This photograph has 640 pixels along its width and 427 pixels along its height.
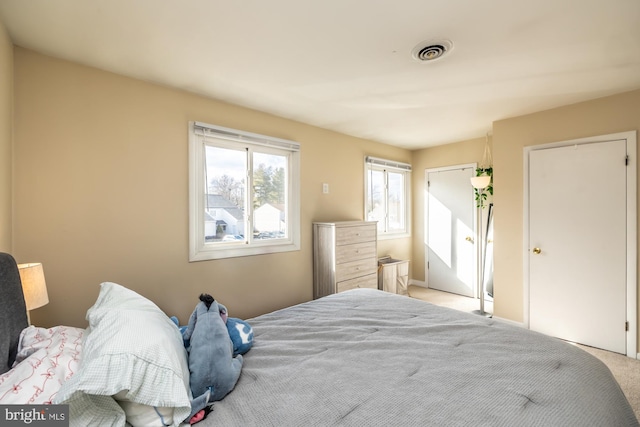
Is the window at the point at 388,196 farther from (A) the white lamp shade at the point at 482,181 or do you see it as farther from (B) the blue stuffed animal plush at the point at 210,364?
(B) the blue stuffed animal plush at the point at 210,364

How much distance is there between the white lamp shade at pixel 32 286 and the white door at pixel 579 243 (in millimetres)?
4256

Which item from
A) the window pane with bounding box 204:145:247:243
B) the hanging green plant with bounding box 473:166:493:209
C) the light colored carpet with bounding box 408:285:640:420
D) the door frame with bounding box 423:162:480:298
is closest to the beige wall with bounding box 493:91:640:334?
the hanging green plant with bounding box 473:166:493:209

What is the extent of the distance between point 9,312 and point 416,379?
168 cm

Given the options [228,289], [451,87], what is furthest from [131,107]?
[451,87]

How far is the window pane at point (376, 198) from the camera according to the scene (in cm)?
466

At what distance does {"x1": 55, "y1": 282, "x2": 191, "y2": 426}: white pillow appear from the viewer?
858 mm

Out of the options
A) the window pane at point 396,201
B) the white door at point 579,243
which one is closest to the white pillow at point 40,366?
the white door at point 579,243

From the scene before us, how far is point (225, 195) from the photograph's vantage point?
3053mm

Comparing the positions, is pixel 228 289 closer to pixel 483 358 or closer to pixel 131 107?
pixel 131 107

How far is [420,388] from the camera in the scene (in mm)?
1171

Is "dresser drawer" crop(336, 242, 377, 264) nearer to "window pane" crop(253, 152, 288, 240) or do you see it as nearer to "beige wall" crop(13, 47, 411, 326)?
"window pane" crop(253, 152, 288, 240)

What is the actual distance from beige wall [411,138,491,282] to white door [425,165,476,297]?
0.10 meters

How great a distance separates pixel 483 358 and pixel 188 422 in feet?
4.22

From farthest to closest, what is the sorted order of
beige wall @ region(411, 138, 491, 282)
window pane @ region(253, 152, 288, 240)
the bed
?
beige wall @ region(411, 138, 491, 282), window pane @ region(253, 152, 288, 240), the bed
